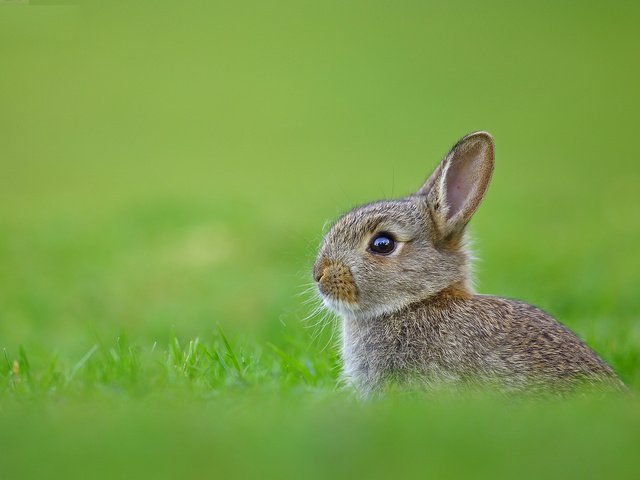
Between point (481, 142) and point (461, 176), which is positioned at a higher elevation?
point (481, 142)

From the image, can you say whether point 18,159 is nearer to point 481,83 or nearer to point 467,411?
point 481,83

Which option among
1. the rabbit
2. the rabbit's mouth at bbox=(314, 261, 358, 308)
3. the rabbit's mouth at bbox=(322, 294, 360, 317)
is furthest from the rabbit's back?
the rabbit's mouth at bbox=(314, 261, 358, 308)

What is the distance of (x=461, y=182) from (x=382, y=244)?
0.72m

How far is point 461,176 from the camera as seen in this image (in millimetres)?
7086

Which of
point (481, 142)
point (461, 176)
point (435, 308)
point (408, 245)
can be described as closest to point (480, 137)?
point (481, 142)

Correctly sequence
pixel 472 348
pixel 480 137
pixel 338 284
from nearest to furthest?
pixel 472 348 < pixel 338 284 < pixel 480 137

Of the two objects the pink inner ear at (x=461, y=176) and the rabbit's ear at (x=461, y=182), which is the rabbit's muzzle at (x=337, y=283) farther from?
the pink inner ear at (x=461, y=176)

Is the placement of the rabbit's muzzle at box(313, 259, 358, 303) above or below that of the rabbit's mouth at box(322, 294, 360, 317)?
above

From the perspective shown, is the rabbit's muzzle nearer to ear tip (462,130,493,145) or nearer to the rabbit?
the rabbit

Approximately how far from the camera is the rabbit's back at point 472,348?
5977 millimetres

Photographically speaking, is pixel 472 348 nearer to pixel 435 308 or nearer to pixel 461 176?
pixel 435 308

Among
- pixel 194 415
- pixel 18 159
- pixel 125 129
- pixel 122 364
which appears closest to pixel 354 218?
pixel 122 364

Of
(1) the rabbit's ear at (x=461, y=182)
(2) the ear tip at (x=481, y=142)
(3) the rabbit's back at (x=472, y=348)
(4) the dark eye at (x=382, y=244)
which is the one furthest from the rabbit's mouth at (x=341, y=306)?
(2) the ear tip at (x=481, y=142)

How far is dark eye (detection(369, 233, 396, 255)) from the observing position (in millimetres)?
6820
